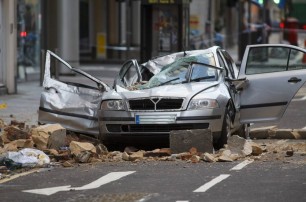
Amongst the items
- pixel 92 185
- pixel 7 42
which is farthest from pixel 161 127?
pixel 7 42

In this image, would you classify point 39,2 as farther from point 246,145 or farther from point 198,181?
point 198,181

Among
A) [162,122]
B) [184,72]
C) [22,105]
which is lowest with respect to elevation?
[22,105]

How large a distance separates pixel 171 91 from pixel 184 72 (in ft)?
Answer: 3.40

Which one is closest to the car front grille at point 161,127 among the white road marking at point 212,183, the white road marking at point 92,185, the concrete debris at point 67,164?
the concrete debris at point 67,164

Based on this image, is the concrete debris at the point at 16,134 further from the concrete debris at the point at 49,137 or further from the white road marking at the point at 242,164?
the white road marking at the point at 242,164

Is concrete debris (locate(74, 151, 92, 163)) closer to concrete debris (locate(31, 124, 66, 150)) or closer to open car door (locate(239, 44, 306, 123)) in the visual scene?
concrete debris (locate(31, 124, 66, 150))

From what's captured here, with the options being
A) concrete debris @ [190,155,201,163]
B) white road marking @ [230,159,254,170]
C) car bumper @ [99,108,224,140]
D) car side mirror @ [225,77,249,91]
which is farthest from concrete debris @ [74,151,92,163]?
car side mirror @ [225,77,249,91]

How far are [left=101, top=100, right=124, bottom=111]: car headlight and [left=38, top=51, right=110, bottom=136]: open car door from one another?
1.41 ft

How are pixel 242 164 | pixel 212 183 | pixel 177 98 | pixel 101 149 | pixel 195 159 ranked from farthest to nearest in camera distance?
1. pixel 177 98
2. pixel 101 149
3. pixel 195 159
4. pixel 242 164
5. pixel 212 183

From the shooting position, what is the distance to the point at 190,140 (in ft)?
38.3

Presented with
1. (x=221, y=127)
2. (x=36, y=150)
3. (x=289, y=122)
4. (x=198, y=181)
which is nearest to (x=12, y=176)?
(x=36, y=150)

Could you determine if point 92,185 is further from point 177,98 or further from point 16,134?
point 16,134

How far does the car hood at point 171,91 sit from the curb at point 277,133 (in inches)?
76.6

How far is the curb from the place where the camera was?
13.9 meters
